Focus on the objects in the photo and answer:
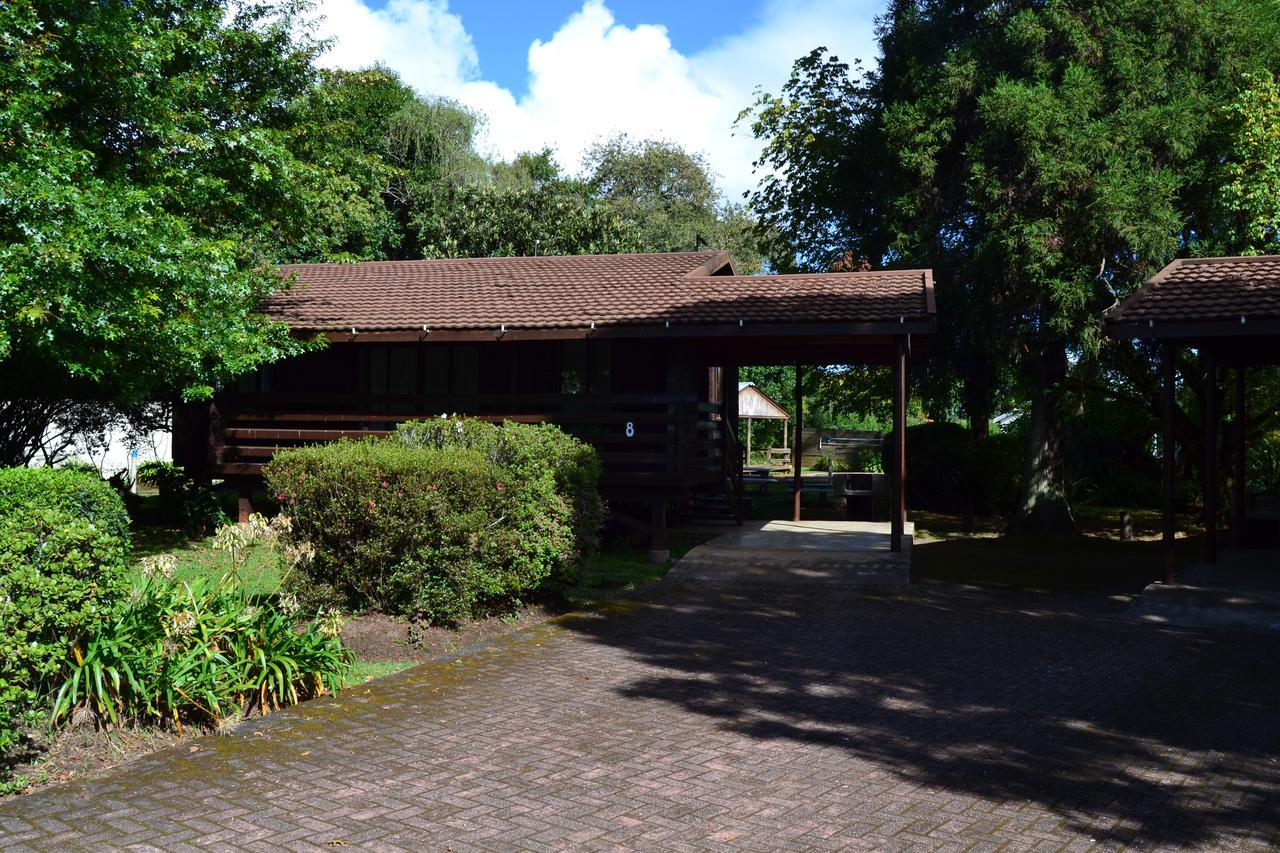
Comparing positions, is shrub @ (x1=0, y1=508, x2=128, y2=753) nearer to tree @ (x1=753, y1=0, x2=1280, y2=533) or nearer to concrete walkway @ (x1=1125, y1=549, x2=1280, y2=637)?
concrete walkway @ (x1=1125, y1=549, x2=1280, y2=637)

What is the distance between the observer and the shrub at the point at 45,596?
5461mm

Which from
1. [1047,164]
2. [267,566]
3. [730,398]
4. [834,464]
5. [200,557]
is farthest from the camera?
[834,464]

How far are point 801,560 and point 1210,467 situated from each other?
18.7 feet

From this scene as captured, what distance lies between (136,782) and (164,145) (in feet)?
32.5

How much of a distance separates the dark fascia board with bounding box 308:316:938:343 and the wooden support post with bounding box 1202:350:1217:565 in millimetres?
3893

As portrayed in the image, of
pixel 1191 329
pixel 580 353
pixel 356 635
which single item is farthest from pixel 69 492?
pixel 1191 329

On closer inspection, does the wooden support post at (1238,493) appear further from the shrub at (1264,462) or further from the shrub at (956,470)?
the shrub at (956,470)

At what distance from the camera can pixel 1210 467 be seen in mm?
14805

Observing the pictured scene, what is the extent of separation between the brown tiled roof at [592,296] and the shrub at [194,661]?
8.27 metres

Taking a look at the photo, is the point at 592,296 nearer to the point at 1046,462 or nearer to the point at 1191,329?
the point at 1191,329

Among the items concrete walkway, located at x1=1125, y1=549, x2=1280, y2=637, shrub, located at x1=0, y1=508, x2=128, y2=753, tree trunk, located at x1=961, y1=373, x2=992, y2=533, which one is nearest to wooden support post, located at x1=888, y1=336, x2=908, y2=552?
concrete walkway, located at x1=1125, y1=549, x2=1280, y2=637

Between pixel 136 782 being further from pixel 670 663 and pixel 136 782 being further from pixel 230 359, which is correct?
pixel 230 359

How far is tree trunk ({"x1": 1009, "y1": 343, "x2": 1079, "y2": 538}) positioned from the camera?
21281 millimetres

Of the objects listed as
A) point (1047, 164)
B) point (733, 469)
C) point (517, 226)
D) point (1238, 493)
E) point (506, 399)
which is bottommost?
point (1238, 493)
